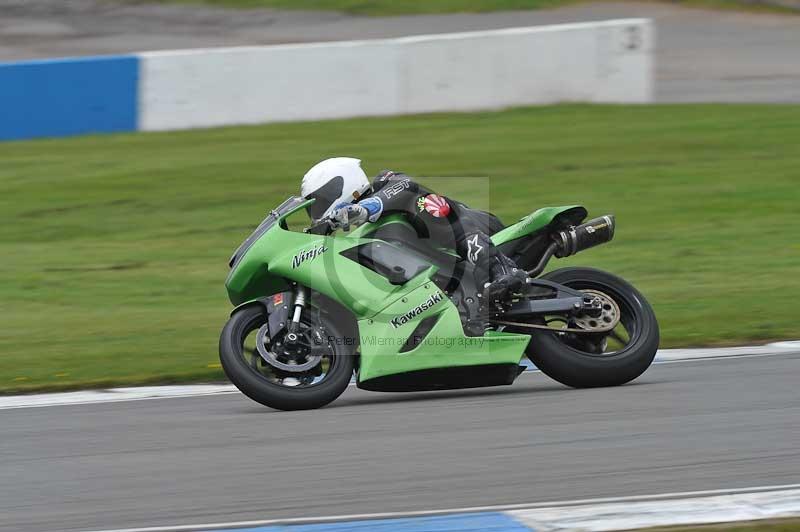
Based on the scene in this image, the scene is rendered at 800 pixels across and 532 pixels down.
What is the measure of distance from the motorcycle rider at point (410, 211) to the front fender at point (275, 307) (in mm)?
488

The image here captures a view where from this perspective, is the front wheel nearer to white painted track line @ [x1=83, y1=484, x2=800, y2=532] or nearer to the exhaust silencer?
the exhaust silencer

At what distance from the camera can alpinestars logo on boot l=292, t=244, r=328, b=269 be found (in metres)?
7.58

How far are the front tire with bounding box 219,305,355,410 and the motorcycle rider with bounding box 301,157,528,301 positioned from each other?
0.65 meters

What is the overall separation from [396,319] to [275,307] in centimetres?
67

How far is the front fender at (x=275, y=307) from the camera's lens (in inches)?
292

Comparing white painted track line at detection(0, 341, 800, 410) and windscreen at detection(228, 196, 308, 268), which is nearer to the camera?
windscreen at detection(228, 196, 308, 268)

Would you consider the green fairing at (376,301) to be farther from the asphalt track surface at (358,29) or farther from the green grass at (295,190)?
the asphalt track surface at (358,29)

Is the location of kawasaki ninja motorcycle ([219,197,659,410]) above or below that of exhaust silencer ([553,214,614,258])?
below

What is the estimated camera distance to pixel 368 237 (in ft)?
25.5

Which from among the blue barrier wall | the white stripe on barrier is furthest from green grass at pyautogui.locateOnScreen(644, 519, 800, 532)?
the blue barrier wall

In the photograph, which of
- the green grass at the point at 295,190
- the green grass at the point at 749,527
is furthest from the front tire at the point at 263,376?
the green grass at the point at 749,527

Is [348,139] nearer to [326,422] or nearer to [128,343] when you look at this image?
[128,343]

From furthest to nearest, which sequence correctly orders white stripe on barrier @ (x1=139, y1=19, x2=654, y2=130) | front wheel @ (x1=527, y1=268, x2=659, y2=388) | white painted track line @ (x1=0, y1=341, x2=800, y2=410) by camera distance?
white stripe on barrier @ (x1=139, y1=19, x2=654, y2=130)
white painted track line @ (x1=0, y1=341, x2=800, y2=410)
front wheel @ (x1=527, y1=268, x2=659, y2=388)

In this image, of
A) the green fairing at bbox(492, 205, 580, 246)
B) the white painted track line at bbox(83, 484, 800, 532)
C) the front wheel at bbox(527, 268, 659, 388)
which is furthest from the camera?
the green fairing at bbox(492, 205, 580, 246)
